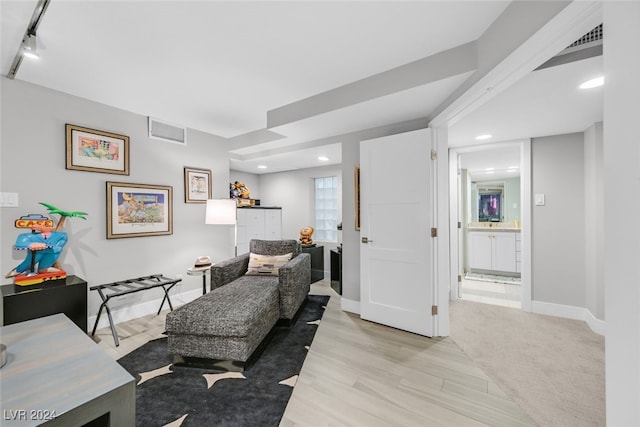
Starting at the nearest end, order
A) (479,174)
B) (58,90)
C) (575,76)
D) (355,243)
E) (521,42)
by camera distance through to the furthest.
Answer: (521,42) < (575,76) < (58,90) < (355,243) < (479,174)

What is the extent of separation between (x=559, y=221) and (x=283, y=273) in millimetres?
3271

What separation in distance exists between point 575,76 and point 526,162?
5.32 feet

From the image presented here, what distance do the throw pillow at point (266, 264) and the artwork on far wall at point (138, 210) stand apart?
1153 millimetres

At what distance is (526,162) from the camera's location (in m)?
3.13

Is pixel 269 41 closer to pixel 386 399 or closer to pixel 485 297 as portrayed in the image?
pixel 386 399

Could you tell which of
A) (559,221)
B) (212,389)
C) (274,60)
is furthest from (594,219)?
(212,389)

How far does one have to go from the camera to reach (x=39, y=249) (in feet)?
6.72

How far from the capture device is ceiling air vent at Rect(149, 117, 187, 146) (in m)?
3.07

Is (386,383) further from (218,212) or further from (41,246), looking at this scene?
(41,246)

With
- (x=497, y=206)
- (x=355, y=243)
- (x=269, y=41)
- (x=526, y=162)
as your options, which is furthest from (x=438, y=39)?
(x=497, y=206)

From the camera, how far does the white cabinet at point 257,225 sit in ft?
14.7

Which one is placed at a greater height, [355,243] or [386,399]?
[355,243]

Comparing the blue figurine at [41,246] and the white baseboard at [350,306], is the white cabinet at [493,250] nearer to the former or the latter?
the white baseboard at [350,306]

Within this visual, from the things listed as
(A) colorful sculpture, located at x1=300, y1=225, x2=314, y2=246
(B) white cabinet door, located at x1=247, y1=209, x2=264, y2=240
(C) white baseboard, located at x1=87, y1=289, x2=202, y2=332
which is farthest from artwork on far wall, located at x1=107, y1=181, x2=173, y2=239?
(A) colorful sculpture, located at x1=300, y1=225, x2=314, y2=246
